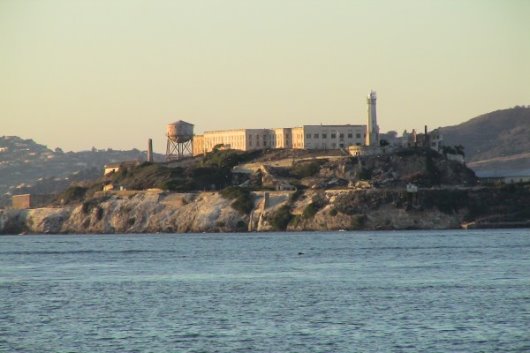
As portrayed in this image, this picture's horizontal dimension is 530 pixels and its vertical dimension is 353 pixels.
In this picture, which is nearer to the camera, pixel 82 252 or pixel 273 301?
pixel 273 301

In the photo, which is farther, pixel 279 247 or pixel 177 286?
pixel 279 247

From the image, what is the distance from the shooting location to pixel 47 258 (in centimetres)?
14038

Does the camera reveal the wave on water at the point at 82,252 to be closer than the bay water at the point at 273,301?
No

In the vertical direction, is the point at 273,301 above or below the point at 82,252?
below

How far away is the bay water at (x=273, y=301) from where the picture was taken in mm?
66125

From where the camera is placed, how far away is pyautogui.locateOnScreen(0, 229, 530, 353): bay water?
217 ft

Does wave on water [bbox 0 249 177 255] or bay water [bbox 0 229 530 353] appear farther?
wave on water [bbox 0 249 177 255]

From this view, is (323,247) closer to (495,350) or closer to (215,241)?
(215,241)

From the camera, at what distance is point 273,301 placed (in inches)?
3287

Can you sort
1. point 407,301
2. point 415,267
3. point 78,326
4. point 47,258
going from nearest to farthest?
1. point 78,326
2. point 407,301
3. point 415,267
4. point 47,258

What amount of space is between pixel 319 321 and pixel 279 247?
79823 mm

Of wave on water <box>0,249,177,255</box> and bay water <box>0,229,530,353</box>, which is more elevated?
wave on water <box>0,249,177,255</box>

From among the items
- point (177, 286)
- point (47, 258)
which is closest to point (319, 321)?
point (177, 286)

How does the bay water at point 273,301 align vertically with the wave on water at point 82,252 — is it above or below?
below
